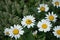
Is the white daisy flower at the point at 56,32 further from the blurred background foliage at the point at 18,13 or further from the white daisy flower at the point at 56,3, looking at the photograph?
the white daisy flower at the point at 56,3

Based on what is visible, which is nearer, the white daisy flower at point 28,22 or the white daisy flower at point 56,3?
the white daisy flower at point 28,22

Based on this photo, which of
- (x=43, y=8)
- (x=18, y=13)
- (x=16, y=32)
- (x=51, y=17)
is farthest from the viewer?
(x=18, y=13)

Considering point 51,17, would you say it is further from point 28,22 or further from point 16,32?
point 16,32

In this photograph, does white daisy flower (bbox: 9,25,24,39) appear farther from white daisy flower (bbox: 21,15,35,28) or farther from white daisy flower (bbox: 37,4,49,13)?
white daisy flower (bbox: 37,4,49,13)

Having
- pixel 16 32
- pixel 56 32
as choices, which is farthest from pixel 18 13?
pixel 56 32

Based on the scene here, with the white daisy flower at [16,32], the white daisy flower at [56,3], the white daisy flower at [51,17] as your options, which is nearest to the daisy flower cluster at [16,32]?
the white daisy flower at [16,32]

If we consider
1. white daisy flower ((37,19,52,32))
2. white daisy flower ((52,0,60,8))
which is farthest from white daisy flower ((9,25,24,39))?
white daisy flower ((52,0,60,8))

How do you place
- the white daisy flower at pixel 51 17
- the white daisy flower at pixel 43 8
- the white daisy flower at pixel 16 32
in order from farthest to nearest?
the white daisy flower at pixel 43 8 → the white daisy flower at pixel 51 17 → the white daisy flower at pixel 16 32

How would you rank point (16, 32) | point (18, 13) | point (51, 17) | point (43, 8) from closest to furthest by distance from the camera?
point (16, 32), point (51, 17), point (43, 8), point (18, 13)

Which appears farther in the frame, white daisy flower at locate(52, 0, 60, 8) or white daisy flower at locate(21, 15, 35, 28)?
white daisy flower at locate(52, 0, 60, 8)
